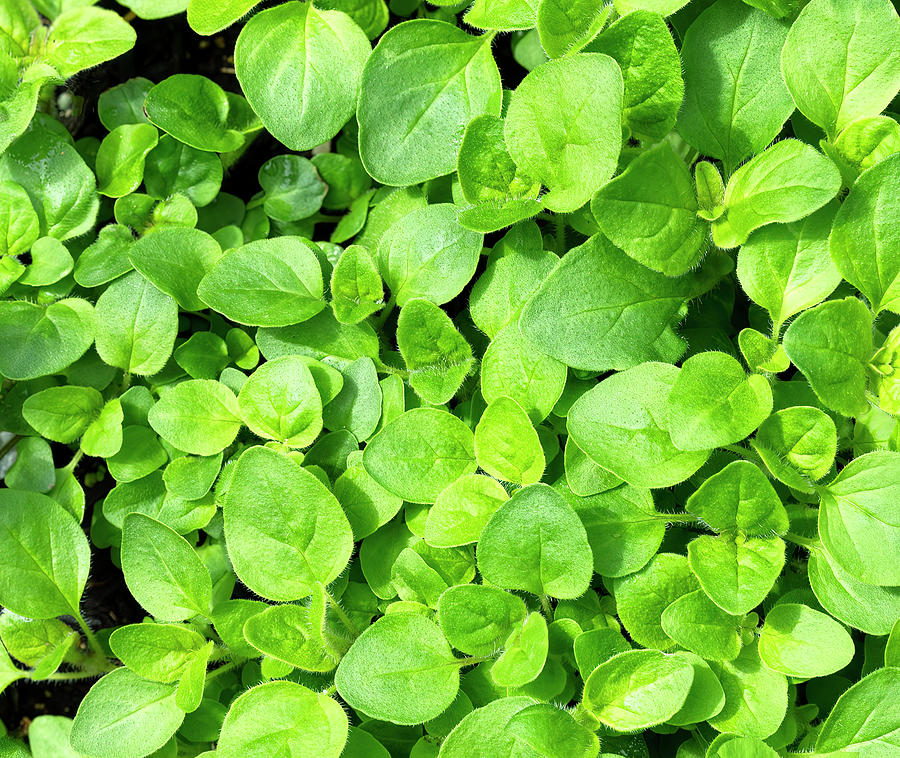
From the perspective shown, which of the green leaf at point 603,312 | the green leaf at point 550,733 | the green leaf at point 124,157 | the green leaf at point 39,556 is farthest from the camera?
the green leaf at point 124,157

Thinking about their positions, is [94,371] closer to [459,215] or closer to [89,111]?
[89,111]

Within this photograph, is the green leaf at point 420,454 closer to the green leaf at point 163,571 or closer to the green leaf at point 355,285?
the green leaf at point 355,285

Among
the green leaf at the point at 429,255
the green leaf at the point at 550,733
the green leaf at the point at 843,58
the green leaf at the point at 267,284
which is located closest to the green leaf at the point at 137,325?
the green leaf at the point at 267,284

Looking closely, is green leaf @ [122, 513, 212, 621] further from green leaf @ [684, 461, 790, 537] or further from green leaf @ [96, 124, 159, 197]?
green leaf @ [684, 461, 790, 537]

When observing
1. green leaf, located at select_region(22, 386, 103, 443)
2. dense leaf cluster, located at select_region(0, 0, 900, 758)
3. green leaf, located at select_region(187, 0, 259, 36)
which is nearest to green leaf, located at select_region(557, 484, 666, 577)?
dense leaf cluster, located at select_region(0, 0, 900, 758)

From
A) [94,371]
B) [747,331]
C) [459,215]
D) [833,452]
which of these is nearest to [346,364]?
[459,215]

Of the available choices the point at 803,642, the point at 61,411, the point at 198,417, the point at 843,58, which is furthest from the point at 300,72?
the point at 803,642

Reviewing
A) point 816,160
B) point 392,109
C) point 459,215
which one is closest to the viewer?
point 816,160
